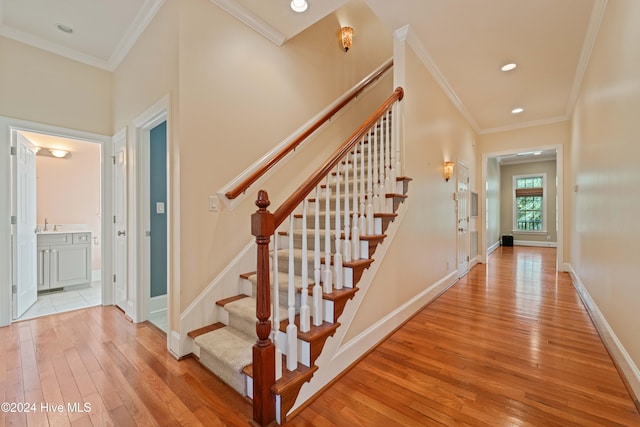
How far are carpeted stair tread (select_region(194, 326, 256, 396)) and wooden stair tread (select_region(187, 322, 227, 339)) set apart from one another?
0.23ft

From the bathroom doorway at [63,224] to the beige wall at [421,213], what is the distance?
138 inches

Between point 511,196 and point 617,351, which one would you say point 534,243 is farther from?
point 617,351

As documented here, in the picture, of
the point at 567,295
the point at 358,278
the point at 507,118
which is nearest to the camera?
the point at 358,278

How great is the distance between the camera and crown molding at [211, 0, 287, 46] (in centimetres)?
239

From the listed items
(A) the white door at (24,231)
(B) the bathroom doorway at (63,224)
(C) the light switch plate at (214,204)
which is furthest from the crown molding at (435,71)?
(A) the white door at (24,231)

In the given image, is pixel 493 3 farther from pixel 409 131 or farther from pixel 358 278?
pixel 358 278

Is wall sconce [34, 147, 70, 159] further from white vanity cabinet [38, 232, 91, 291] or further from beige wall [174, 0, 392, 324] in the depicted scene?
beige wall [174, 0, 392, 324]

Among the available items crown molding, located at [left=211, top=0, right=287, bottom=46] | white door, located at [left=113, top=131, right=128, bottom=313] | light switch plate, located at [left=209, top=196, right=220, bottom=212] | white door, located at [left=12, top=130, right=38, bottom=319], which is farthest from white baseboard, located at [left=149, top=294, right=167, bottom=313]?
crown molding, located at [left=211, top=0, right=287, bottom=46]

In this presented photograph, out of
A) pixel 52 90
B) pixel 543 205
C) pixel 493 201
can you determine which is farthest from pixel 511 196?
pixel 52 90

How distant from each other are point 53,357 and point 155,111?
2142mm

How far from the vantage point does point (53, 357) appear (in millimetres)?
2111

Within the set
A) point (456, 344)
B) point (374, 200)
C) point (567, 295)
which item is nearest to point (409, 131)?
point (374, 200)

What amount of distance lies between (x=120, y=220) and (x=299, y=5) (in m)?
2.96

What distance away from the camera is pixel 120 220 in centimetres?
315
